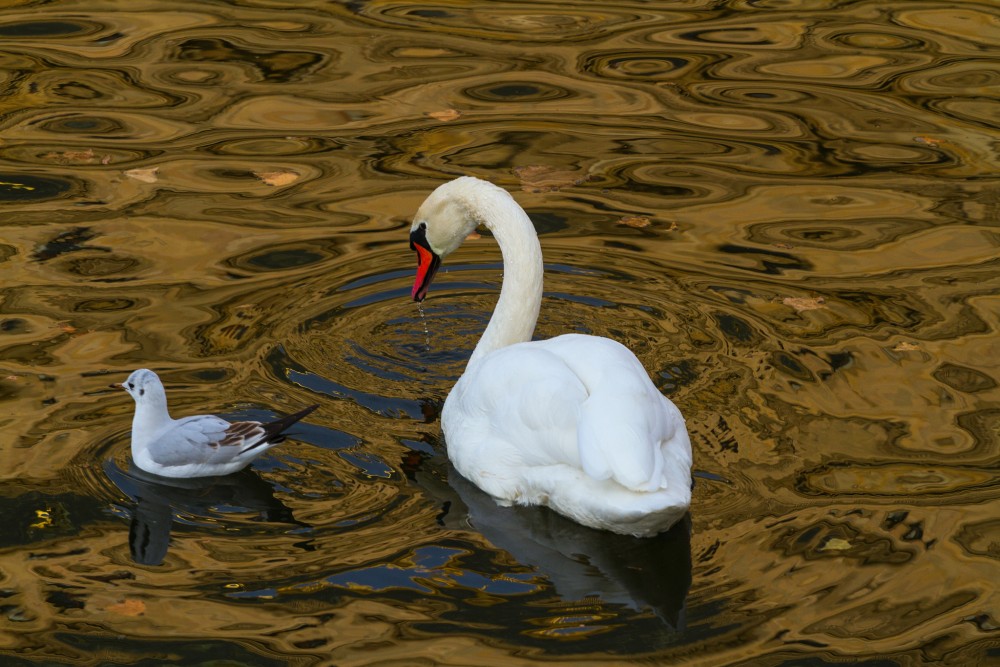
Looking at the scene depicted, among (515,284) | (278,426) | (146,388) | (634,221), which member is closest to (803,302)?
(634,221)

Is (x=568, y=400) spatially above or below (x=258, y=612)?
above

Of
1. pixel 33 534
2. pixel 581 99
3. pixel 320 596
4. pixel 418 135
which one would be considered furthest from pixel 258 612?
pixel 581 99

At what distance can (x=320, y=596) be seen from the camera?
5324 millimetres

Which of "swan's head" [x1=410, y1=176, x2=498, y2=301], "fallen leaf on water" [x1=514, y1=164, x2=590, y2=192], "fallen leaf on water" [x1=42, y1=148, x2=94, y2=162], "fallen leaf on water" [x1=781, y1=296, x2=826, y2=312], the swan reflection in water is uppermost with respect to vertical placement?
"swan's head" [x1=410, y1=176, x2=498, y2=301]

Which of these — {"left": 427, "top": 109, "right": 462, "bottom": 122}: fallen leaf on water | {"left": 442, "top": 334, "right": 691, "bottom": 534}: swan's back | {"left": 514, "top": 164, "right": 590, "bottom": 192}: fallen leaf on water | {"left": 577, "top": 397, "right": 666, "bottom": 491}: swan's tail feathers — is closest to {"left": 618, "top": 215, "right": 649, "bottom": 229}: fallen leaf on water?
{"left": 514, "top": 164, "right": 590, "bottom": 192}: fallen leaf on water

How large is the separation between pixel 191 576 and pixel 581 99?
6.60m

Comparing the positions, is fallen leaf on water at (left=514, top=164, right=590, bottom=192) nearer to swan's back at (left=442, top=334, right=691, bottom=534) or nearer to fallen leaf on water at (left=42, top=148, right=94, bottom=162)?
fallen leaf on water at (left=42, top=148, right=94, bottom=162)

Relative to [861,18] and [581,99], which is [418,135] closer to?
[581,99]

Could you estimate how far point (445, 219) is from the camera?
24.5 ft

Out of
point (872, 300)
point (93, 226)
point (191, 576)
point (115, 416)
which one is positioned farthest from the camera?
point (93, 226)

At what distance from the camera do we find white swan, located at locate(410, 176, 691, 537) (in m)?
5.43

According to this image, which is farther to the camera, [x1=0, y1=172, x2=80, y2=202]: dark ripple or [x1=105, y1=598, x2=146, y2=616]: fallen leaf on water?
[x1=0, y1=172, x2=80, y2=202]: dark ripple

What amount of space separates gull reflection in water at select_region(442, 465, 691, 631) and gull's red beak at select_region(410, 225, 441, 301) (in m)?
1.69

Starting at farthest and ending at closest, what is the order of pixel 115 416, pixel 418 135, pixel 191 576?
pixel 418 135
pixel 115 416
pixel 191 576
